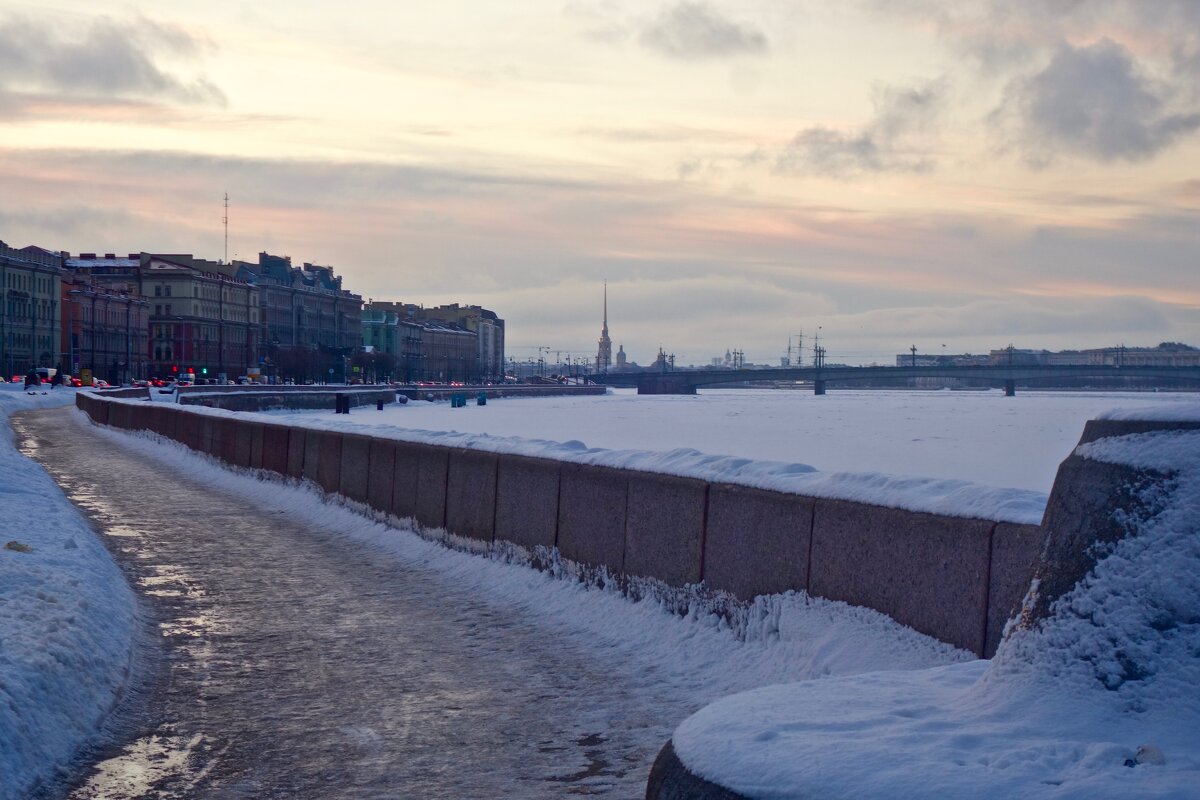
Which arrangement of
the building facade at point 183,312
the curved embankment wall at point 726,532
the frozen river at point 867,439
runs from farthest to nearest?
the building facade at point 183,312, the frozen river at point 867,439, the curved embankment wall at point 726,532

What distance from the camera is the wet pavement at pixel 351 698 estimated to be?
6203 millimetres

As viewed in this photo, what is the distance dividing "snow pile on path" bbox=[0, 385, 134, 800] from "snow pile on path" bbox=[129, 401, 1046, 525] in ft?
12.0

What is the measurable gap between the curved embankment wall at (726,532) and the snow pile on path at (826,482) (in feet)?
0.21

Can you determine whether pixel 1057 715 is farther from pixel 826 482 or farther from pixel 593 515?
pixel 593 515

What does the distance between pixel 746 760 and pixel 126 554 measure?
11.6 meters

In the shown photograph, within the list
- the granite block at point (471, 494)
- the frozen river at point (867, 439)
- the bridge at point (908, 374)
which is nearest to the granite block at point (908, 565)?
the granite block at point (471, 494)

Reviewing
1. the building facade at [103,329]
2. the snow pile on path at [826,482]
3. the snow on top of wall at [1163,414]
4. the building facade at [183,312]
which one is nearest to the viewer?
the snow on top of wall at [1163,414]

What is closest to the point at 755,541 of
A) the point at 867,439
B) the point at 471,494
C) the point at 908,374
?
the point at 471,494

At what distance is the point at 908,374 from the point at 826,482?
140 m

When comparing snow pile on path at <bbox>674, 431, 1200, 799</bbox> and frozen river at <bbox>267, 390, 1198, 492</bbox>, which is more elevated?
snow pile on path at <bbox>674, 431, 1200, 799</bbox>

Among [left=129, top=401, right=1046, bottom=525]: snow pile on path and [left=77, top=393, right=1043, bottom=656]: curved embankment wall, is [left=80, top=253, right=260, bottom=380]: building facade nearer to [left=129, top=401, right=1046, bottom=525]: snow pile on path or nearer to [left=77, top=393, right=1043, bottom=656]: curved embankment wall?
[left=77, top=393, right=1043, bottom=656]: curved embankment wall

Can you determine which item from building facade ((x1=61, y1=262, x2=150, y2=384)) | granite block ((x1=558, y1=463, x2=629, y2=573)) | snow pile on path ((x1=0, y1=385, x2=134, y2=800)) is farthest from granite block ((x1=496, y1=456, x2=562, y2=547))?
building facade ((x1=61, y1=262, x2=150, y2=384))

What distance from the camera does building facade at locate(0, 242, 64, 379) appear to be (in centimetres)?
13550

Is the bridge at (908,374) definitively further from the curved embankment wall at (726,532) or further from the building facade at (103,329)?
the curved embankment wall at (726,532)
